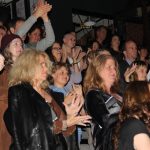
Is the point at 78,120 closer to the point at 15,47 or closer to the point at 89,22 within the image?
the point at 15,47

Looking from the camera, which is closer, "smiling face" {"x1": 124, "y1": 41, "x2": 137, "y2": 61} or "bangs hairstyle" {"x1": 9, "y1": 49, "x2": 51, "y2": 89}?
"bangs hairstyle" {"x1": 9, "y1": 49, "x2": 51, "y2": 89}

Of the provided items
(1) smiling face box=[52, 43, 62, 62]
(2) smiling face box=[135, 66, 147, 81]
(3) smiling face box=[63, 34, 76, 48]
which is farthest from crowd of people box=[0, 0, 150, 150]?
(3) smiling face box=[63, 34, 76, 48]

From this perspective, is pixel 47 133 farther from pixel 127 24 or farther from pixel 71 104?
pixel 127 24

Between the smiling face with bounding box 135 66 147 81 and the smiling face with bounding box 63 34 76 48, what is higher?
the smiling face with bounding box 63 34 76 48

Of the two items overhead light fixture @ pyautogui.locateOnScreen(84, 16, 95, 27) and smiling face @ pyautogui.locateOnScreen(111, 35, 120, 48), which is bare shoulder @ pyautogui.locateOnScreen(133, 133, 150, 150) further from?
overhead light fixture @ pyautogui.locateOnScreen(84, 16, 95, 27)

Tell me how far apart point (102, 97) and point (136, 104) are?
725 mm

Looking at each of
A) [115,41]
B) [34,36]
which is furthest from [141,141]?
[115,41]

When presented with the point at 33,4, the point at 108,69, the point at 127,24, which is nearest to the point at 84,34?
the point at 127,24

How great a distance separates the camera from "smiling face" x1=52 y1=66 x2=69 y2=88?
5137mm

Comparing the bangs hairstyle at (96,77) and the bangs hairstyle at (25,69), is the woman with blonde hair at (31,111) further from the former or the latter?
the bangs hairstyle at (96,77)

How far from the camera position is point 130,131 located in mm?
3256

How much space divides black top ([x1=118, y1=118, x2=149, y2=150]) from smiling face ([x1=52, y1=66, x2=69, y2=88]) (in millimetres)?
1906

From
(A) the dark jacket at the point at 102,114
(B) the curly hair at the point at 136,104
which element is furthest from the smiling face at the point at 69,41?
(B) the curly hair at the point at 136,104

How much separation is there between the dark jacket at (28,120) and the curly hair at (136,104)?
0.58 metres
